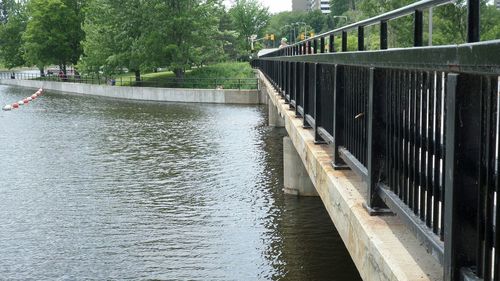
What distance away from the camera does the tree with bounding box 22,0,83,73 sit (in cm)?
7562

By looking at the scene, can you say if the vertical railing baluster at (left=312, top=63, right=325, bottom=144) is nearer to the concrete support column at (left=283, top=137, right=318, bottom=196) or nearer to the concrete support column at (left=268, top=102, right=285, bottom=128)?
the concrete support column at (left=283, top=137, right=318, bottom=196)

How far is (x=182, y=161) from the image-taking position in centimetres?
2000

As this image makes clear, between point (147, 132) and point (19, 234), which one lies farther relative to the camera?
point (147, 132)

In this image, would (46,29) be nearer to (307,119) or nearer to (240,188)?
(240,188)

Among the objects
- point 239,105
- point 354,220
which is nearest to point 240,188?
point 354,220

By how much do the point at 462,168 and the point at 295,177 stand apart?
12.1 meters

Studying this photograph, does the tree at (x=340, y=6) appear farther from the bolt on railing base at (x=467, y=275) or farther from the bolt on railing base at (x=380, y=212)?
the bolt on railing base at (x=467, y=275)

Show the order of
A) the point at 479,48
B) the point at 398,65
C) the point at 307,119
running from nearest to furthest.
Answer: the point at 479,48 < the point at 398,65 < the point at 307,119

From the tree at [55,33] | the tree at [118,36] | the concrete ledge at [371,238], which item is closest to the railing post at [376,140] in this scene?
the concrete ledge at [371,238]

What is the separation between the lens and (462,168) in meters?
3.03

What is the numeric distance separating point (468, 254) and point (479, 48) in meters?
1.04

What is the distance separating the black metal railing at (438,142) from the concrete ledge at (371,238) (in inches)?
5.3

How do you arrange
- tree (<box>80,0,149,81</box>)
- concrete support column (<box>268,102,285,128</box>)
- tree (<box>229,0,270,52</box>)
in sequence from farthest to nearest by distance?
tree (<box>229,0,270,52</box>)
tree (<box>80,0,149,81</box>)
concrete support column (<box>268,102,285,128</box>)

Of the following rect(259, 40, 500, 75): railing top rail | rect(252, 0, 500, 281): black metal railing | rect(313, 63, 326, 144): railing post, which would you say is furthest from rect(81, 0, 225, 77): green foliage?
rect(259, 40, 500, 75): railing top rail
